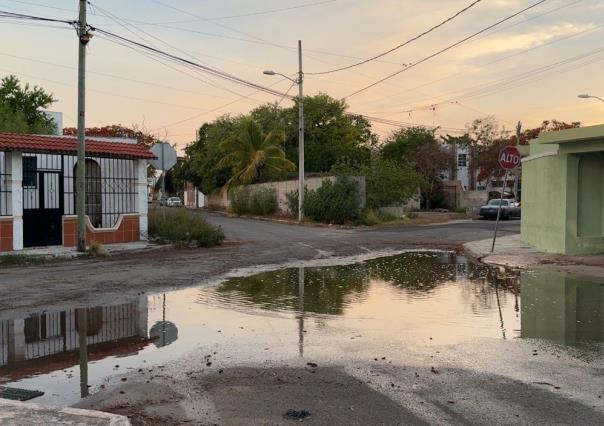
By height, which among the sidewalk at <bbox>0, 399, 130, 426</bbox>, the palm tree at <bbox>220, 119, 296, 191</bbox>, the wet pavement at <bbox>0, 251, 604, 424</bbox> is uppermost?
the palm tree at <bbox>220, 119, 296, 191</bbox>

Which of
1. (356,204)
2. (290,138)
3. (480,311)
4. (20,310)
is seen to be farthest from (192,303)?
(290,138)

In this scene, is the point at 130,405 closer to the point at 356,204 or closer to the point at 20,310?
the point at 20,310

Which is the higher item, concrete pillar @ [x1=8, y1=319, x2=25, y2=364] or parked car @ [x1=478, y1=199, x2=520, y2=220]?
parked car @ [x1=478, y1=199, x2=520, y2=220]

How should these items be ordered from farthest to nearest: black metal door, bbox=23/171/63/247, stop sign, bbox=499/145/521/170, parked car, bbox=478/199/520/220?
1. parked car, bbox=478/199/520/220
2. black metal door, bbox=23/171/63/247
3. stop sign, bbox=499/145/521/170

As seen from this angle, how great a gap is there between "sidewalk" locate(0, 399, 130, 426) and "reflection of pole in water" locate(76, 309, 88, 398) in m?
0.70

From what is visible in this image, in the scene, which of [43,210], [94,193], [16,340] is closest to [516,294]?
[16,340]

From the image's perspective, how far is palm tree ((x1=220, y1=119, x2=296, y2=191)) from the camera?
152ft

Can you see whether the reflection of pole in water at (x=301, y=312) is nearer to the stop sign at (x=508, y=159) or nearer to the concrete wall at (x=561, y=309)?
the concrete wall at (x=561, y=309)

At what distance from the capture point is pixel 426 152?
5416 centimetres

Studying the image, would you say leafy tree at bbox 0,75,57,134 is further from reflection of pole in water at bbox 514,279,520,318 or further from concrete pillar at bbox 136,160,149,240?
reflection of pole in water at bbox 514,279,520,318

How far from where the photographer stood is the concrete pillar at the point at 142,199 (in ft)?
69.9

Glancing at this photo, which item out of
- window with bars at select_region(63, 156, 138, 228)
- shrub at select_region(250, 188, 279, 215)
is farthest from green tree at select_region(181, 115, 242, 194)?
window with bars at select_region(63, 156, 138, 228)

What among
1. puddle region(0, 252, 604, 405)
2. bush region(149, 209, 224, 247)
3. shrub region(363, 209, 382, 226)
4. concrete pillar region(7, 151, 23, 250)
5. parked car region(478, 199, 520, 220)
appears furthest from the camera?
parked car region(478, 199, 520, 220)

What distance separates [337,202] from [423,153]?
2279 centimetres
